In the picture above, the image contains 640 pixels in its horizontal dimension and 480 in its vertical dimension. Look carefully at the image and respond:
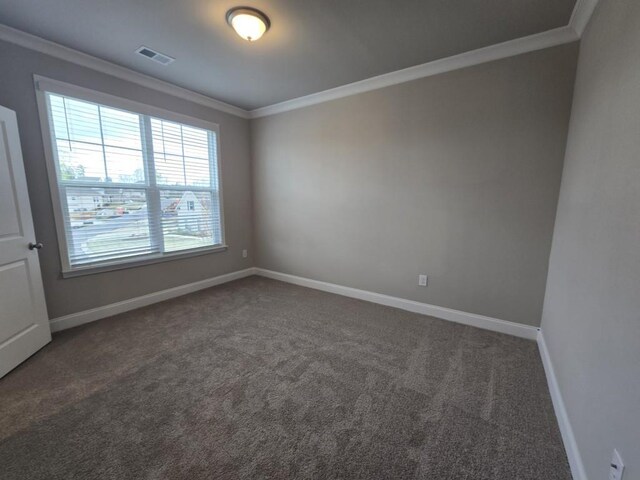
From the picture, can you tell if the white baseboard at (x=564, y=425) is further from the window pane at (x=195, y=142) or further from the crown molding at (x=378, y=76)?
the window pane at (x=195, y=142)

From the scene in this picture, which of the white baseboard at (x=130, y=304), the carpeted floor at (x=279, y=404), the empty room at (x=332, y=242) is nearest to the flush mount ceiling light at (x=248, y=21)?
the empty room at (x=332, y=242)

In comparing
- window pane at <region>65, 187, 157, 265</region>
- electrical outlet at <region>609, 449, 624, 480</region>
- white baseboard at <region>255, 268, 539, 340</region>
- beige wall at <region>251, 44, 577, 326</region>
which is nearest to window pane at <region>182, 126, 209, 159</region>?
window pane at <region>65, 187, 157, 265</region>

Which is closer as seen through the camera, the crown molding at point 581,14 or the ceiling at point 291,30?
the crown molding at point 581,14

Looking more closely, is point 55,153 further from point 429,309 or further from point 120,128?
point 429,309

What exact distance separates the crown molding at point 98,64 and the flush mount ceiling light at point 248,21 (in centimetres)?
159

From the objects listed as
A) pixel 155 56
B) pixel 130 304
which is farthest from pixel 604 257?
pixel 130 304

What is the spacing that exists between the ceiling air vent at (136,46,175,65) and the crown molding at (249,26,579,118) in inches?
60.0

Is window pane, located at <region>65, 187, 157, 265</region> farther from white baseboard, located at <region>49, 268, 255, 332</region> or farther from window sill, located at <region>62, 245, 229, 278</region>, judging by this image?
white baseboard, located at <region>49, 268, 255, 332</region>

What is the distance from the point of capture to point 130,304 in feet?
10.2

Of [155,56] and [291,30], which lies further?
[155,56]

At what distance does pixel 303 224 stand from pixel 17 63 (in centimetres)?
311

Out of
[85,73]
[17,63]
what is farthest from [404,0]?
[17,63]

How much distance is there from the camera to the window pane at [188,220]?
3.42 m

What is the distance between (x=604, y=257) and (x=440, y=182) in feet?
5.59
